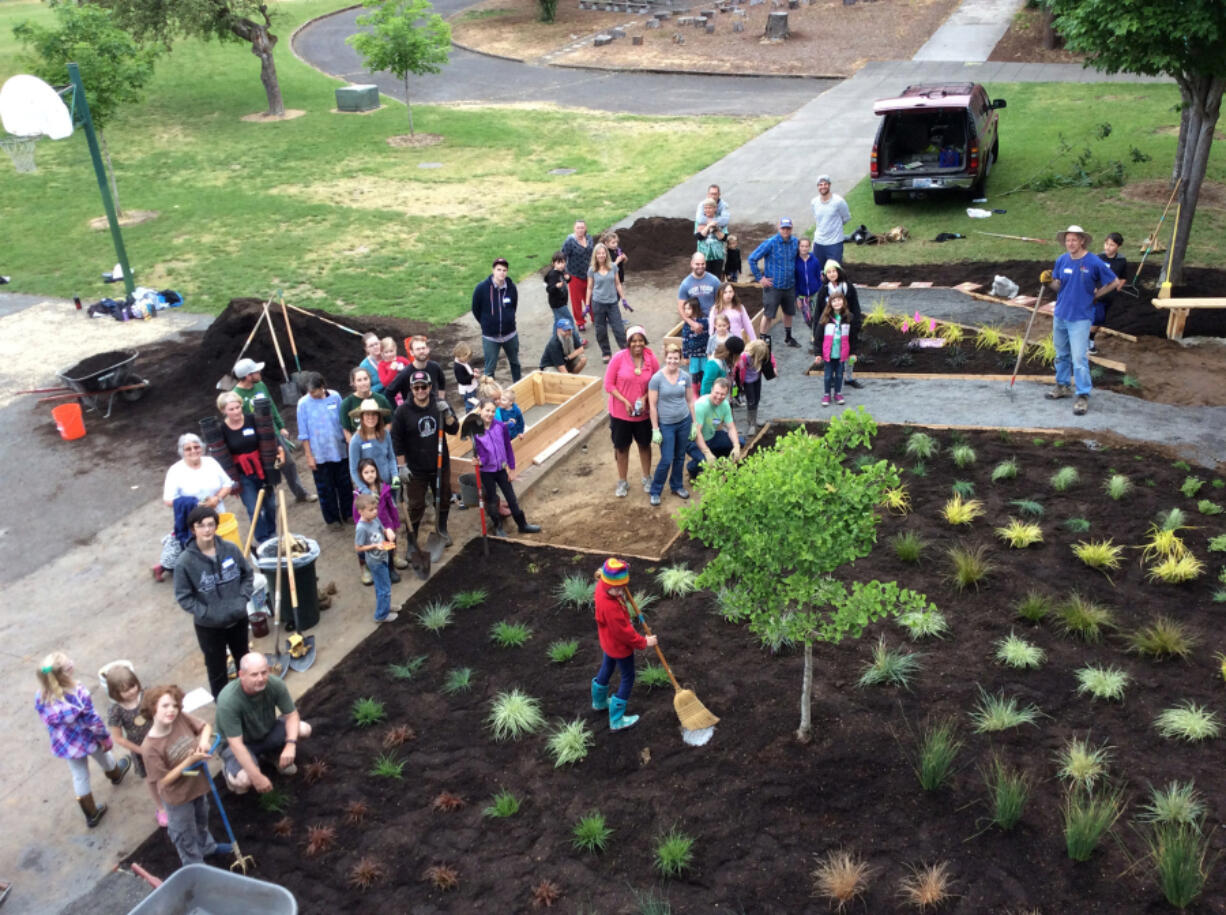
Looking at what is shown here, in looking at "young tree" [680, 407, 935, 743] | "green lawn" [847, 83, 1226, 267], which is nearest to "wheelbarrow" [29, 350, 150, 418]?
"young tree" [680, 407, 935, 743]

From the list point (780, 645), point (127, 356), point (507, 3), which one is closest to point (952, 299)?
point (780, 645)

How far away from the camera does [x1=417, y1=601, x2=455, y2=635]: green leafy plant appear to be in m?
8.95

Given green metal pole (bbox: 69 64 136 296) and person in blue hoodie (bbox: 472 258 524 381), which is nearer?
person in blue hoodie (bbox: 472 258 524 381)

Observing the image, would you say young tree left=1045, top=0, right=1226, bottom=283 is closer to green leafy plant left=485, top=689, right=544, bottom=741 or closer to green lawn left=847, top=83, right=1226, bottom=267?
green lawn left=847, top=83, right=1226, bottom=267

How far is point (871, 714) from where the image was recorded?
7285mm

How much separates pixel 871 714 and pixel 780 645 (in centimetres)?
106

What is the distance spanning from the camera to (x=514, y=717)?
7.66m

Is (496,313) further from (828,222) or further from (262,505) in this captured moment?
(828,222)

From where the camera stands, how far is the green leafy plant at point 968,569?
8.51 metres

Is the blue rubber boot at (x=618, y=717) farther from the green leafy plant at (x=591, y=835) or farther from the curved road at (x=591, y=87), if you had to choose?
the curved road at (x=591, y=87)

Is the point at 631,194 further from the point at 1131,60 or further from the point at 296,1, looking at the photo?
the point at 296,1

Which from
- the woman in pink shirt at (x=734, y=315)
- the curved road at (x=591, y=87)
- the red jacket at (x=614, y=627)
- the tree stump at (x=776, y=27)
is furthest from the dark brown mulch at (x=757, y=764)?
the tree stump at (x=776, y=27)

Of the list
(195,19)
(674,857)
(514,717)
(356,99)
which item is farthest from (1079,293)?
(356,99)

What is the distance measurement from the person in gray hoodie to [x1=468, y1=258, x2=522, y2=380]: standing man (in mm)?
5449
